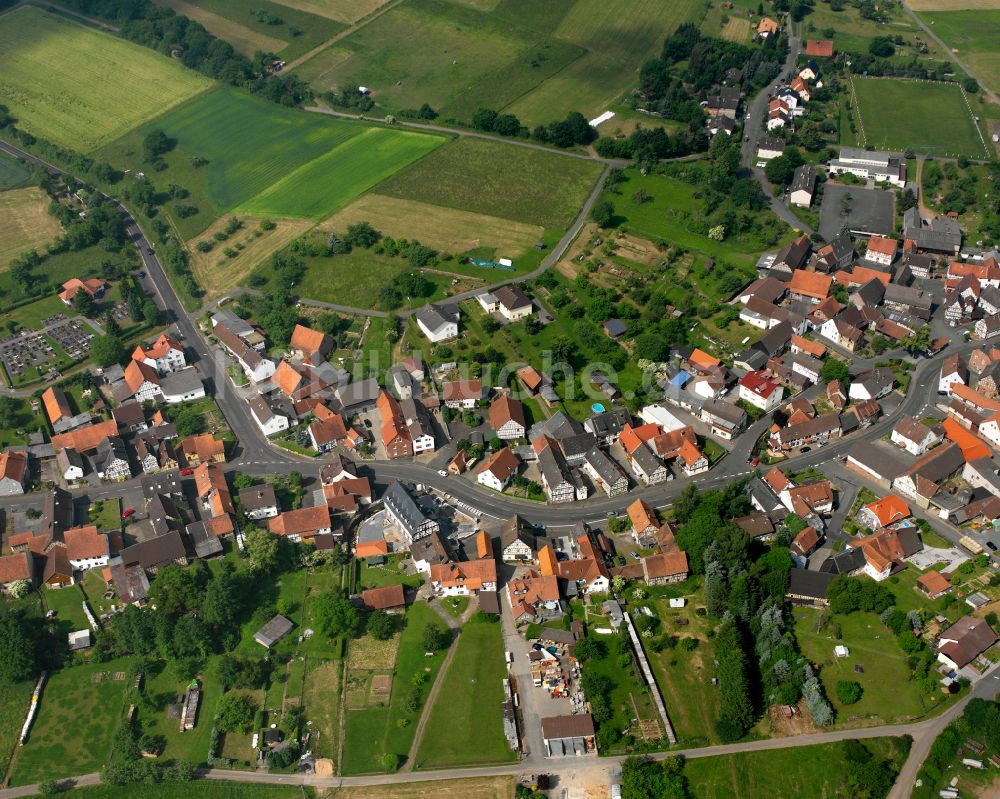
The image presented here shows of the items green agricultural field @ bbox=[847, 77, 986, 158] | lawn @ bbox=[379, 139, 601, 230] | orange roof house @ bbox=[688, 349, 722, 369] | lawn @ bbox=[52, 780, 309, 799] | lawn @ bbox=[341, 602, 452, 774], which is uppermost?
green agricultural field @ bbox=[847, 77, 986, 158]

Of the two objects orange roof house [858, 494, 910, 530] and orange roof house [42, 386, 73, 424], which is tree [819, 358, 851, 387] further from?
orange roof house [42, 386, 73, 424]

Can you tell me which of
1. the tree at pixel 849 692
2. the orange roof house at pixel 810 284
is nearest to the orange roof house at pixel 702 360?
the orange roof house at pixel 810 284

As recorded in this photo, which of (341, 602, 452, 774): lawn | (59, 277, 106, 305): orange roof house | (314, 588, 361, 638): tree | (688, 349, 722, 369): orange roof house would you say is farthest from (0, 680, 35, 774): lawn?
(688, 349, 722, 369): orange roof house

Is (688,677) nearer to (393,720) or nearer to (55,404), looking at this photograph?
(393,720)

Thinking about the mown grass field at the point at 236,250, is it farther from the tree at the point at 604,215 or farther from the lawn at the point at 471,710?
the lawn at the point at 471,710

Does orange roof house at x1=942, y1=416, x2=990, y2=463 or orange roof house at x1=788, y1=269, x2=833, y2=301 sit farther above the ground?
orange roof house at x1=788, y1=269, x2=833, y2=301

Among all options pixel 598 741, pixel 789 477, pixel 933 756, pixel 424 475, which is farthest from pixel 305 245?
pixel 933 756

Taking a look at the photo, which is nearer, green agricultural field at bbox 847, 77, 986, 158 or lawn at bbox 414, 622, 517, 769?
lawn at bbox 414, 622, 517, 769
